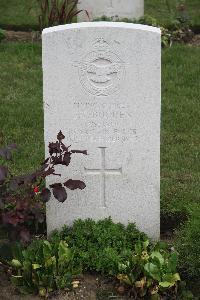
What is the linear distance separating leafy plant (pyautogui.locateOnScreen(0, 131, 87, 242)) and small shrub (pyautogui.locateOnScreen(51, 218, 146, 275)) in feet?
1.02

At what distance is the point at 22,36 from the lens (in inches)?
405

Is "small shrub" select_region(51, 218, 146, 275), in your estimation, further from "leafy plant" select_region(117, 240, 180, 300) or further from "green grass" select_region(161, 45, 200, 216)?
"green grass" select_region(161, 45, 200, 216)

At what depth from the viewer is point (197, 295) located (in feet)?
14.1

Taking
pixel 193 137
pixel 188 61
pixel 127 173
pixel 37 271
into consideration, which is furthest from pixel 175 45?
pixel 37 271

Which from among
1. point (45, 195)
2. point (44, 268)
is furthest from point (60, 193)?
point (44, 268)

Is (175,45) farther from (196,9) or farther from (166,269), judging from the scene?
(166,269)

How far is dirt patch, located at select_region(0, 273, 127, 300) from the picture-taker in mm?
4250

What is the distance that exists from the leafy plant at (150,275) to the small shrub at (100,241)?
0.36 feet

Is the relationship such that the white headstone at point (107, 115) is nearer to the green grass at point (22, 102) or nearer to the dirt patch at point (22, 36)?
the green grass at point (22, 102)


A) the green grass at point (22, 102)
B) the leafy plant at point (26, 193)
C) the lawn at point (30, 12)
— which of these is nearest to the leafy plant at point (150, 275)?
the leafy plant at point (26, 193)

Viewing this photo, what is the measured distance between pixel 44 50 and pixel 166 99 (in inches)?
133

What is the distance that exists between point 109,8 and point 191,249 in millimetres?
6396

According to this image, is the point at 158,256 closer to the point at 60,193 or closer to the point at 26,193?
the point at 60,193

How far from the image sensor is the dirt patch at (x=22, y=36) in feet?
32.7
